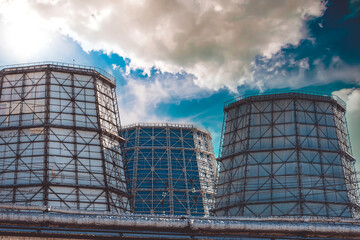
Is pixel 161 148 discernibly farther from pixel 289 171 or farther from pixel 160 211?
pixel 289 171

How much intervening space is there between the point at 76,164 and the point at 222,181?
1775 cm

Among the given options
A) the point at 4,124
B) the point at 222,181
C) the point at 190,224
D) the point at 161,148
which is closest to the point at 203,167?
the point at 161,148

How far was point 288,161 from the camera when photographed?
46.8 meters

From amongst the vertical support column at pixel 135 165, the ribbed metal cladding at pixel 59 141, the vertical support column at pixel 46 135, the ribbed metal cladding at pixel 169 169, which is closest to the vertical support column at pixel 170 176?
the ribbed metal cladding at pixel 169 169

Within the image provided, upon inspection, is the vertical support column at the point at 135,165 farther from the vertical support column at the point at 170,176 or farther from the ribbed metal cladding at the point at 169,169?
the vertical support column at the point at 170,176

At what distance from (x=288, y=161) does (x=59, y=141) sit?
923 inches

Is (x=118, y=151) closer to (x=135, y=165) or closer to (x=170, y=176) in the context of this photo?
(x=135, y=165)

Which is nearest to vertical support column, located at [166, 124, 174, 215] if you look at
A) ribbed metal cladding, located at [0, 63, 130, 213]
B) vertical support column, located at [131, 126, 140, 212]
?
vertical support column, located at [131, 126, 140, 212]

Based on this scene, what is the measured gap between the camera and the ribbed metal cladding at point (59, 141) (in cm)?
4109

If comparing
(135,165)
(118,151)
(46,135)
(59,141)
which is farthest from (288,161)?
(135,165)

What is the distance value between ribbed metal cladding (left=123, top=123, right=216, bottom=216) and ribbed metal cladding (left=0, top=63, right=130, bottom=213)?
789 inches

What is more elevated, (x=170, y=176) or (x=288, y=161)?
(x=170, y=176)

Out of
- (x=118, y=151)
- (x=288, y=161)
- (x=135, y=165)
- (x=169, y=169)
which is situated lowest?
(x=288, y=161)

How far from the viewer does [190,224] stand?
65.2ft
